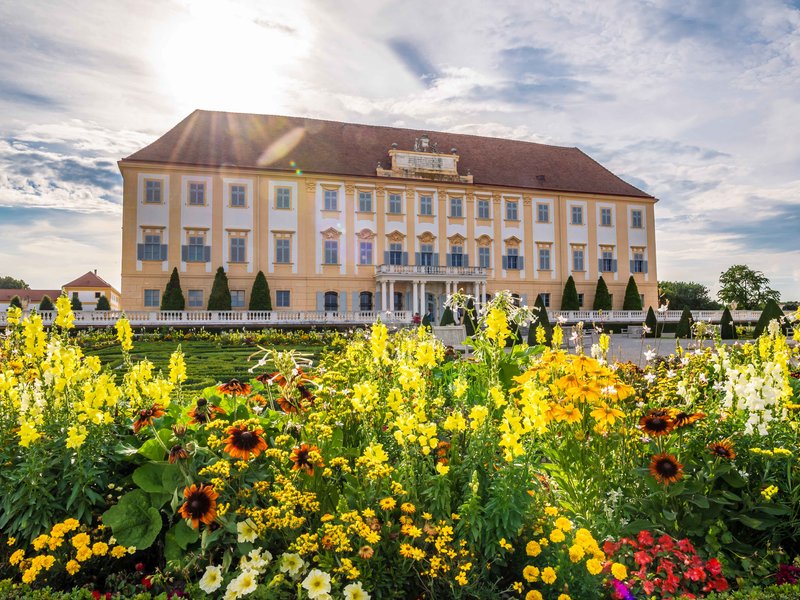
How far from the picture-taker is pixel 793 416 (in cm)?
362

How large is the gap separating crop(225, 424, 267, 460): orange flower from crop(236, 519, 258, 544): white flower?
0.97ft

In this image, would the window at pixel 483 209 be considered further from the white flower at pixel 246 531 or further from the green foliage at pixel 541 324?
the white flower at pixel 246 531

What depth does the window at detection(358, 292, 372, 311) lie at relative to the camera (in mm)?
29719

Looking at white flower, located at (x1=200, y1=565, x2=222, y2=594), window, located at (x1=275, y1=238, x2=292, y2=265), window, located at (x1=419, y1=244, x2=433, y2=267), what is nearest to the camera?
white flower, located at (x1=200, y1=565, x2=222, y2=594)

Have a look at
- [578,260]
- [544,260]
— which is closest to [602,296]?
[578,260]

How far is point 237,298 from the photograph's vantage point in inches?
1103

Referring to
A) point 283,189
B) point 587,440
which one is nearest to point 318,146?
point 283,189

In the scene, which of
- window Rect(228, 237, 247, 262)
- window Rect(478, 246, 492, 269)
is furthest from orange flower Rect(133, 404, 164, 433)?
window Rect(478, 246, 492, 269)

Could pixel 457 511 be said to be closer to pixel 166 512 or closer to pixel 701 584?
pixel 701 584

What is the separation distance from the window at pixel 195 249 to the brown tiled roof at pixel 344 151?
375cm

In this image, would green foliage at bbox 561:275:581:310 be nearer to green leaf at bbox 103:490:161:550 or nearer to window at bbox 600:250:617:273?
window at bbox 600:250:617:273

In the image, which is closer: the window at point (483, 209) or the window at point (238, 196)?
the window at point (238, 196)

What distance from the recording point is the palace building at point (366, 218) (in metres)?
27.7

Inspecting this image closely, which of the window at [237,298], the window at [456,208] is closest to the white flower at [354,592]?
the window at [237,298]
